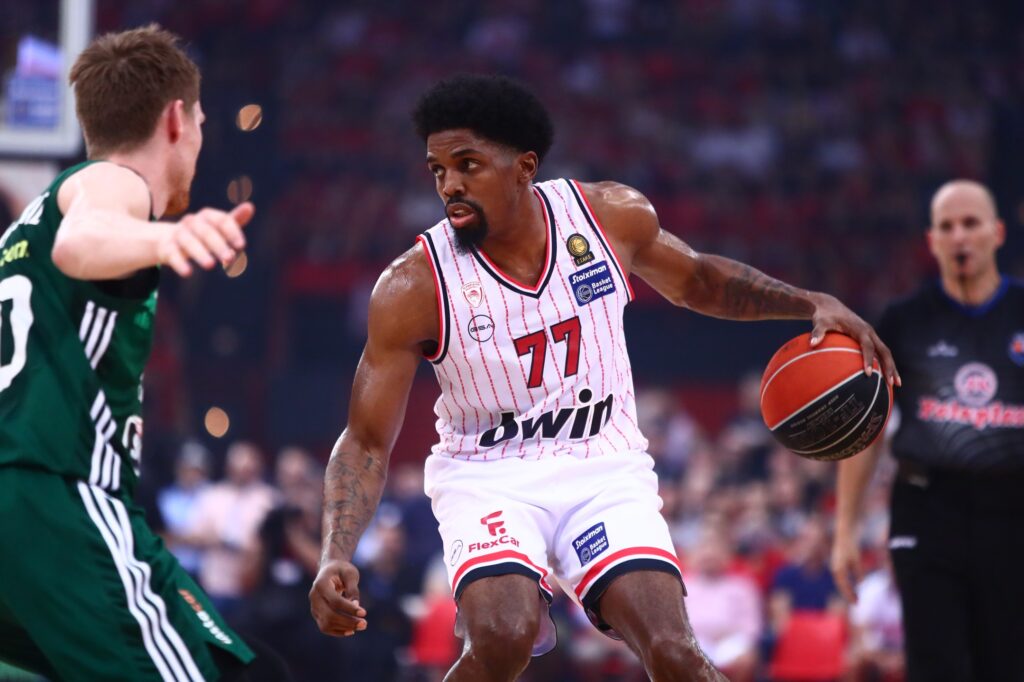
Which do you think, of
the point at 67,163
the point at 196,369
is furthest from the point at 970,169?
the point at 67,163

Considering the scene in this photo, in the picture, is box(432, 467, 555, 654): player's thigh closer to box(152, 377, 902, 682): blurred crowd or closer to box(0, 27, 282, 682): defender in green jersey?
box(0, 27, 282, 682): defender in green jersey

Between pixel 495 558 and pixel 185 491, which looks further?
pixel 185 491

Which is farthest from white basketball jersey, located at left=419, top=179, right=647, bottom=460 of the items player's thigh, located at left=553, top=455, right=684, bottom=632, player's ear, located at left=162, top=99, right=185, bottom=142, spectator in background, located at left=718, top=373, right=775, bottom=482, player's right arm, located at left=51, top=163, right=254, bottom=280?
spectator in background, located at left=718, top=373, right=775, bottom=482

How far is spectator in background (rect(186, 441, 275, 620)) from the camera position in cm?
1062

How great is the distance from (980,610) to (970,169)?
13320mm

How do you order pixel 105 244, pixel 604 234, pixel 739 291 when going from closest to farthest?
pixel 105 244 → pixel 604 234 → pixel 739 291

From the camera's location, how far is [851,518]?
6.13 metres

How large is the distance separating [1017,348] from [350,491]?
3.19 meters

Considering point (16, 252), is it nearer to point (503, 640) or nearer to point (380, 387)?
point (380, 387)

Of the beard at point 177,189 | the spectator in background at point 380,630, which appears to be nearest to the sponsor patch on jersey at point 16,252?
the beard at point 177,189

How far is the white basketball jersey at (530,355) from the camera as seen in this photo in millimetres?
4477

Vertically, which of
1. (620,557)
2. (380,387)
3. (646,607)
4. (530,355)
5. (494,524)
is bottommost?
(646,607)

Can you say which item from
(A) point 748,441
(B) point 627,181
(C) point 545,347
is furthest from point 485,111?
(B) point 627,181

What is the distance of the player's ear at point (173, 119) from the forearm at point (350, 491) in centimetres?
121
